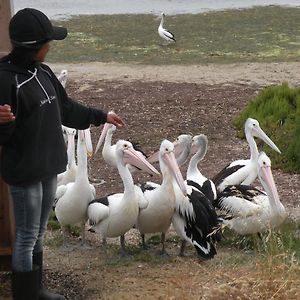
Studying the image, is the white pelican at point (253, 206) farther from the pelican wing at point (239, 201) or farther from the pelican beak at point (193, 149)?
the pelican beak at point (193, 149)

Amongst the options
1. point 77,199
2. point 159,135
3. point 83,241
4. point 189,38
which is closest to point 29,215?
point 77,199

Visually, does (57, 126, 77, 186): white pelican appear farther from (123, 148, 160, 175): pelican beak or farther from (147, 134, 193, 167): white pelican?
(123, 148, 160, 175): pelican beak

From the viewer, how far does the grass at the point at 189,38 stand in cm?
1530

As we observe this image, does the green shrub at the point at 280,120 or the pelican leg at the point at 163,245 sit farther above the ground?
the pelican leg at the point at 163,245

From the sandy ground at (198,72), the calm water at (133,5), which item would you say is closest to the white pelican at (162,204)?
the sandy ground at (198,72)

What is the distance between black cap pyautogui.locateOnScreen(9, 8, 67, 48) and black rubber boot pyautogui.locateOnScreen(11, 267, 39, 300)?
48.8 inches

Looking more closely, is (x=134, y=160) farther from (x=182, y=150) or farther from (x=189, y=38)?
(x=189, y=38)

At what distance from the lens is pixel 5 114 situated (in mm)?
3877

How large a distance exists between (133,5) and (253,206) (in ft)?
64.0

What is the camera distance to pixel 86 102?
11438 mm

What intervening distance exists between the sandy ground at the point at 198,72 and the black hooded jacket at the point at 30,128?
861 cm

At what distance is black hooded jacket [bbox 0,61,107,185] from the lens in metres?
4.04

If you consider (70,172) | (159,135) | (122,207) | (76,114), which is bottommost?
(159,135)

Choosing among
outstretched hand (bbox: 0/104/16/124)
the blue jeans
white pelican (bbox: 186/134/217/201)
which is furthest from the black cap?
white pelican (bbox: 186/134/217/201)
